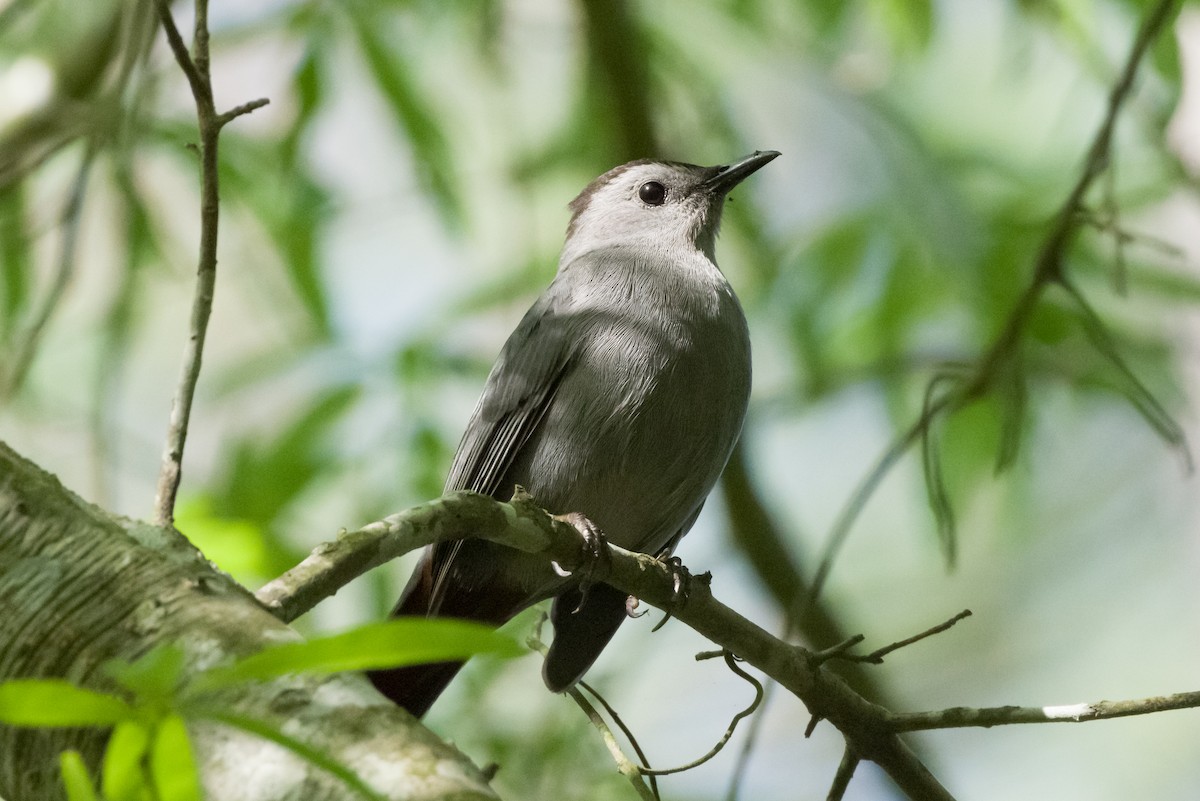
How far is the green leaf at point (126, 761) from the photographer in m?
1.22

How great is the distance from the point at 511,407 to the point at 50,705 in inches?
102

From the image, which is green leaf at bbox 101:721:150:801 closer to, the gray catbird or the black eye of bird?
the gray catbird

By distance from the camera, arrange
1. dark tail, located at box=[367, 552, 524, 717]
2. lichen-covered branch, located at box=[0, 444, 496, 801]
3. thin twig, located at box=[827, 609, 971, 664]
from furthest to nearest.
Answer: dark tail, located at box=[367, 552, 524, 717] < thin twig, located at box=[827, 609, 971, 664] < lichen-covered branch, located at box=[0, 444, 496, 801]

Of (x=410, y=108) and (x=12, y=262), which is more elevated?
(x=410, y=108)

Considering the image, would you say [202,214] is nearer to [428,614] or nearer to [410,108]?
[428,614]

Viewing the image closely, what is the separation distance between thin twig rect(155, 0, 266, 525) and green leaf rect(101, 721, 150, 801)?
1.19m

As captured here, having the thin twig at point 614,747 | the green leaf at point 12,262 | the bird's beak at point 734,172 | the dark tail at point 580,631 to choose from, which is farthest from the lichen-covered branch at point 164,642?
the bird's beak at point 734,172

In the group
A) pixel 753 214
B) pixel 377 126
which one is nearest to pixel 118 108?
pixel 377 126

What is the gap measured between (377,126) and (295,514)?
206 centimetres

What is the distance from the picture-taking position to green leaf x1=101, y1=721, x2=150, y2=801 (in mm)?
1219

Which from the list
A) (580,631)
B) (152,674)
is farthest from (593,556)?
(152,674)

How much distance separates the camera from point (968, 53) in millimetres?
8070

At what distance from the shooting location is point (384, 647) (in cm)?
120

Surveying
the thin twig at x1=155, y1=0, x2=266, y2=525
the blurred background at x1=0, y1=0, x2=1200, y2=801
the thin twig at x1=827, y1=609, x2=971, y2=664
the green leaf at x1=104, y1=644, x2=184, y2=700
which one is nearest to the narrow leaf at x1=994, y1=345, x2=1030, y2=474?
the blurred background at x1=0, y1=0, x2=1200, y2=801
